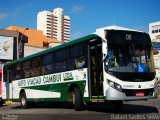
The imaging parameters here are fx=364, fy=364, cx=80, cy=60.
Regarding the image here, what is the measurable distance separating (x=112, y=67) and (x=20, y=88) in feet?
34.7

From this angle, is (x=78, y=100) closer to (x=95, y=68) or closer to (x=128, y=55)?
(x=95, y=68)

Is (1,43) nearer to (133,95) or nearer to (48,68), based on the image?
(48,68)

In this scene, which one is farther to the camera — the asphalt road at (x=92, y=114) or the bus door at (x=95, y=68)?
the bus door at (x=95, y=68)

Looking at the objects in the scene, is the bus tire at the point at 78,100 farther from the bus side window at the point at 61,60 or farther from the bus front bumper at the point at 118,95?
the bus front bumper at the point at 118,95

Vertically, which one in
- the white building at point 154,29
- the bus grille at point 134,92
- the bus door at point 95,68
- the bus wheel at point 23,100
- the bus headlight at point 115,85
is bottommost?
the bus wheel at point 23,100

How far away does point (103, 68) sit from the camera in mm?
13828

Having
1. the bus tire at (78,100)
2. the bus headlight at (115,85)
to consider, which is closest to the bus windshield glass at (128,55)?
the bus headlight at (115,85)

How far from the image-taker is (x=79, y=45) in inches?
624

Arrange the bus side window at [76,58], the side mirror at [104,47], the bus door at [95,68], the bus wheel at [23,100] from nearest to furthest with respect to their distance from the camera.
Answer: the side mirror at [104,47], the bus door at [95,68], the bus side window at [76,58], the bus wheel at [23,100]

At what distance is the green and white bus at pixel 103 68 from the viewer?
13500mm

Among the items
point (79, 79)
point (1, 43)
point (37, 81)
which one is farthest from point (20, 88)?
point (1, 43)

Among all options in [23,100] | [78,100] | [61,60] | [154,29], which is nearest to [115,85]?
[78,100]

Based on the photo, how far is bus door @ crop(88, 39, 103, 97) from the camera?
14320 mm

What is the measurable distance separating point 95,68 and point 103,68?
0.89m
